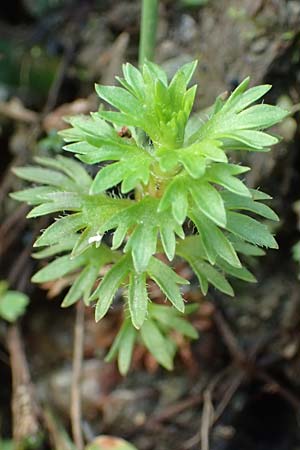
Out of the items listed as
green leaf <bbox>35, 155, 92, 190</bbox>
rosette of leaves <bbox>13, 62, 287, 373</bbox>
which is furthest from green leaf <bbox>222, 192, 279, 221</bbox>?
green leaf <bbox>35, 155, 92, 190</bbox>

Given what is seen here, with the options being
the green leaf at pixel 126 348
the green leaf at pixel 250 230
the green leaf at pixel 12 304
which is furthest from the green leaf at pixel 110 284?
the green leaf at pixel 12 304

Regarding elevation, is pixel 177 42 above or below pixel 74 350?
above

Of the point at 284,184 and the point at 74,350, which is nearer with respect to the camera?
the point at 284,184

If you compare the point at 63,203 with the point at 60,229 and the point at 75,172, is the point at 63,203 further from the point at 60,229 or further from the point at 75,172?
the point at 75,172

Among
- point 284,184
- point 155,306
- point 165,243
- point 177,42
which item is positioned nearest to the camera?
point 165,243

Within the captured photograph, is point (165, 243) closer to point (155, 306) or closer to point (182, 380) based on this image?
point (155, 306)

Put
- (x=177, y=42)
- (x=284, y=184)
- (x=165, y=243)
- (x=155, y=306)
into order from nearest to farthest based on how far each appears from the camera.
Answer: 1. (x=165, y=243)
2. (x=155, y=306)
3. (x=284, y=184)
4. (x=177, y=42)

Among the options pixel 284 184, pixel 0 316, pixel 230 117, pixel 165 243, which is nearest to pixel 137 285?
pixel 165 243
